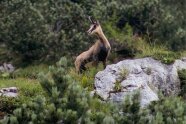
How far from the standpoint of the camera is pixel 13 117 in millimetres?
13828

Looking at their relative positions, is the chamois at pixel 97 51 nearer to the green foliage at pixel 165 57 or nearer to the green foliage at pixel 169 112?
the green foliage at pixel 165 57

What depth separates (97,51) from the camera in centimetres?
2025

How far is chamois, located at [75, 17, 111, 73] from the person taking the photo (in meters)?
20.2

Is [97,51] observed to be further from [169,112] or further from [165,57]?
[169,112]

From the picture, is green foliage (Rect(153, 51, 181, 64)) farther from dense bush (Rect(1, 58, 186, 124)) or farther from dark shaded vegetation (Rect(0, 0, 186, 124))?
dense bush (Rect(1, 58, 186, 124))

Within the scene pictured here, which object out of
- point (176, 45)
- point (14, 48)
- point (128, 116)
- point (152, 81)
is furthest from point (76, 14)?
point (128, 116)

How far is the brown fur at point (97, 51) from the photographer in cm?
2020

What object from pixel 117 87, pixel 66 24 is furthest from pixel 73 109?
pixel 66 24

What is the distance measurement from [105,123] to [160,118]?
1.38 metres

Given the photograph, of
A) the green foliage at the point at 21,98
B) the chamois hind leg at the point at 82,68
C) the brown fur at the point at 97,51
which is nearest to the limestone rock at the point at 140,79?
the brown fur at the point at 97,51

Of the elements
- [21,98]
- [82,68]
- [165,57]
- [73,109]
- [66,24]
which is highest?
[73,109]

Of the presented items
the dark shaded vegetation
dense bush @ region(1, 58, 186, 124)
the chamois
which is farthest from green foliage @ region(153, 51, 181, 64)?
dense bush @ region(1, 58, 186, 124)

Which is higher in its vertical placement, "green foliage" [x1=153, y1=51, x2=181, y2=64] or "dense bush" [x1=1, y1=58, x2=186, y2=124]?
"dense bush" [x1=1, y1=58, x2=186, y2=124]

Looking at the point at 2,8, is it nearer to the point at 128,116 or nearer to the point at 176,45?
the point at 176,45
